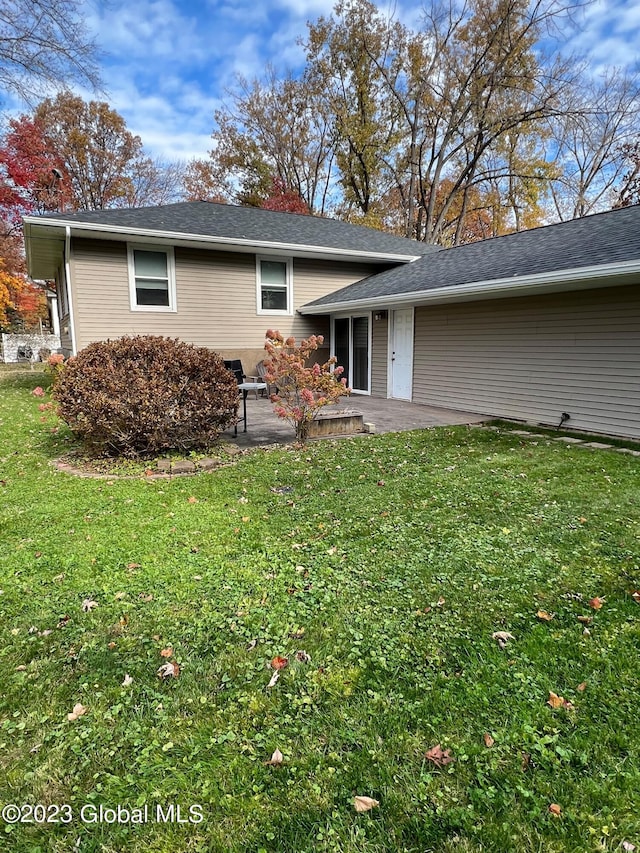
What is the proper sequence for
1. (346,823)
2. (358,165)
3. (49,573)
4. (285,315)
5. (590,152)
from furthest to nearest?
(358,165) → (590,152) → (285,315) → (49,573) → (346,823)

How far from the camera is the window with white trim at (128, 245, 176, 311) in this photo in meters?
10.5

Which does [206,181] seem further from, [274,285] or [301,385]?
[301,385]

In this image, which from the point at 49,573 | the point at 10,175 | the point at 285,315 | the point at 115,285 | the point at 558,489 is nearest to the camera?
the point at 49,573

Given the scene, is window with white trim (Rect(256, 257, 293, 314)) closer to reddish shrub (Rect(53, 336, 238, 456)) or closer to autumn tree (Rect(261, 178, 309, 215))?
reddish shrub (Rect(53, 336, 238, 456))

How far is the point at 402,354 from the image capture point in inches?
438

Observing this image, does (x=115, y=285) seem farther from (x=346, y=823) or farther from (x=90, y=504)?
(x=346, y=823)

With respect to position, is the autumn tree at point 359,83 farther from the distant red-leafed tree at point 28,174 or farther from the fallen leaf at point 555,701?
the fallen leaf at point 555,701

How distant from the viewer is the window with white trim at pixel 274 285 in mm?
12153

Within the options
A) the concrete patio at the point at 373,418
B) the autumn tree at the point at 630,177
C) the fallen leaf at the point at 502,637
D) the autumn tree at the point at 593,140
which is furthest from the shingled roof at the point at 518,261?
the autumn tree at the point at 593,140

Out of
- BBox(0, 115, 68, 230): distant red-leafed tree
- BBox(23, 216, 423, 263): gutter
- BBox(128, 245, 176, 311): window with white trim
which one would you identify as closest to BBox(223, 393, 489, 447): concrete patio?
BBox(128, 245, 176, 311): window with white trim

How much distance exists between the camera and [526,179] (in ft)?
71.6

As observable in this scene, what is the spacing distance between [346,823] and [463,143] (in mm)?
25791

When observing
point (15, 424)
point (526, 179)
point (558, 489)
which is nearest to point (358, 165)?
point (526, 179)

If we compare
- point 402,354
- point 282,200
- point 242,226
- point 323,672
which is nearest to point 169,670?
point 323,672
